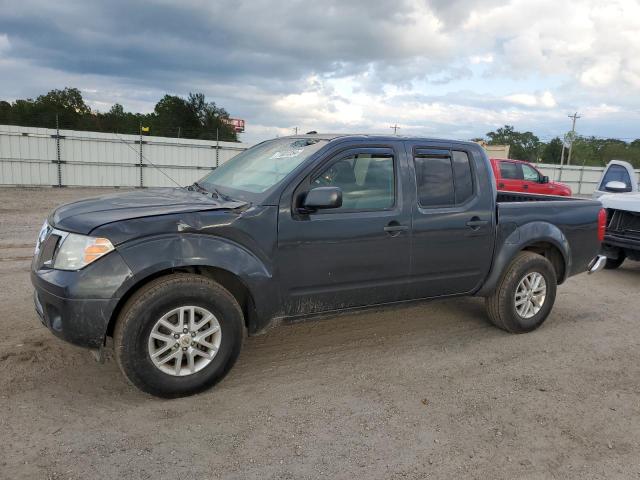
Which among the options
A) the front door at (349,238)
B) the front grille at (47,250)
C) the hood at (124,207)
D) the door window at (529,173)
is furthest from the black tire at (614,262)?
the front grille at (47,250)

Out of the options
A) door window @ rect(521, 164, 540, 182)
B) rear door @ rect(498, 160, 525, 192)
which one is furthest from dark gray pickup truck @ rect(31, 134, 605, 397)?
door window @ rect(521, 164, 540, 182)

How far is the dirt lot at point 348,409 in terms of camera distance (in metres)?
2.79

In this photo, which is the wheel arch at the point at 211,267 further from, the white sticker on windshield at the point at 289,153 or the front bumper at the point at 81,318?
the white sticker on windshield at the point at 289,153

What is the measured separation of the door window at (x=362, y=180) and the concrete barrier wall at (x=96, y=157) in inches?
602

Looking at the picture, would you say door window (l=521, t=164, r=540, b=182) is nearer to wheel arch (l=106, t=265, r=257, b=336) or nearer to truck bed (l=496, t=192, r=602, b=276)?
truck bed (l=496, t=192, r=602, b=276)

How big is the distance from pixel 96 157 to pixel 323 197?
18.5 meters

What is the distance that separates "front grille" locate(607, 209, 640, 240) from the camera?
296 inches

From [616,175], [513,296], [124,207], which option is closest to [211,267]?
[124,207]

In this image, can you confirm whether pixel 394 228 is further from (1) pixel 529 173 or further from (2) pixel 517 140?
(2) pixel 517 140

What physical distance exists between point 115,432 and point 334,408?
1372 mm

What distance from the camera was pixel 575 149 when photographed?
239ft

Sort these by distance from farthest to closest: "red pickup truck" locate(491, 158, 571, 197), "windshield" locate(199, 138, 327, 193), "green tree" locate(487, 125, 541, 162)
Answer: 1. "green tree" locate(487, 125, 541, 162)
2. "red pickup truck" locate(491, 158, 571, 197)
3. "windshield" locate(199, 138, 327, 193)

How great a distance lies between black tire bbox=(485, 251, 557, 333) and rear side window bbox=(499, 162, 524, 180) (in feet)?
35.4

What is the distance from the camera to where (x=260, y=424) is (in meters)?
3.16
